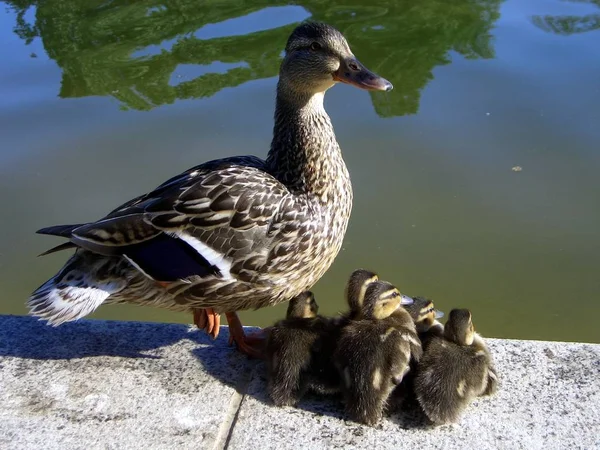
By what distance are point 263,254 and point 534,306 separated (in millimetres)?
1996

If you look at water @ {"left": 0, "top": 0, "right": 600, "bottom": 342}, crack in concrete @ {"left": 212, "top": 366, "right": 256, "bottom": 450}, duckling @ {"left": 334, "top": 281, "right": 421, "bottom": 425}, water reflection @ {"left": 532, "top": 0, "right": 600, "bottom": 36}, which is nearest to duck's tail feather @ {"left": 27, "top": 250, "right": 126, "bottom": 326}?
crack in concrete @ {"left": 212, "top": 366, "right": 256, "bottom": 450}

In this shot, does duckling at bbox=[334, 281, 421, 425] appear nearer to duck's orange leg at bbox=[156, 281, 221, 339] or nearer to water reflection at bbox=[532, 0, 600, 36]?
duck's orange leg at bbox=[156, 281, 221, 339]

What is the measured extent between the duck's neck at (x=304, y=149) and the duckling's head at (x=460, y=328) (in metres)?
0.72

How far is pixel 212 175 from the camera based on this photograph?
2.87 meters

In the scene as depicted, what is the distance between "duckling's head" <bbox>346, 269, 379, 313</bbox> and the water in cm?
136

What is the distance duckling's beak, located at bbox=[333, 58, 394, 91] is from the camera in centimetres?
291

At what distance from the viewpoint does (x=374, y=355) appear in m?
2.51

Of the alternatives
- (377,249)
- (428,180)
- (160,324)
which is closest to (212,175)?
(160,324)

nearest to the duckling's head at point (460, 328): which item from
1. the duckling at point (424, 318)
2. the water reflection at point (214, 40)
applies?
the duckling at point (424, 318)

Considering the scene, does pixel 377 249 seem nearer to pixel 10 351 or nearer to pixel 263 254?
pixel 263 254

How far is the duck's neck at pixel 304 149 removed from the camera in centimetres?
303

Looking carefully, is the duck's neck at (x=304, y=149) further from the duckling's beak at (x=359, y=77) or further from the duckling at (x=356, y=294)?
the duckling at (x=356, y=294)

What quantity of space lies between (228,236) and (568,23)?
5.49 meters

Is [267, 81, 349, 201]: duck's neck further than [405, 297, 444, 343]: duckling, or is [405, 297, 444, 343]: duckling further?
[267, 81, 349, 201]: duck's neck
